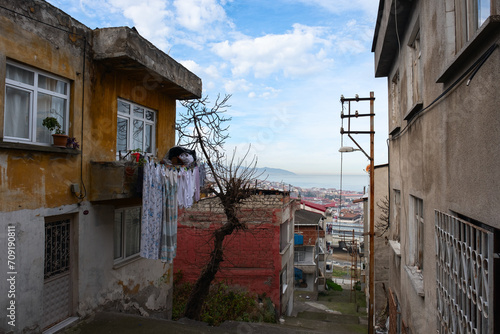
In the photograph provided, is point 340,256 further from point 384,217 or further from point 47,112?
point 47,112

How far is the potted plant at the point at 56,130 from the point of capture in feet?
19.3

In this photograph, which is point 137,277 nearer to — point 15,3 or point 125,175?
point 125,175

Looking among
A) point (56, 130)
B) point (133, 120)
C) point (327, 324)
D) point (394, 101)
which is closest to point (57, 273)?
point (56, 130)

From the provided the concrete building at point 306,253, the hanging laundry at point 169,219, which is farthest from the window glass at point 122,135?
the concrete building at point 306,253

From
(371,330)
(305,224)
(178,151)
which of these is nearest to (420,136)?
(178,151)

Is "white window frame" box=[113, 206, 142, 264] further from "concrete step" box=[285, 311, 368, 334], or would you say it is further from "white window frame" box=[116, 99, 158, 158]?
"concrete step" box=[285, 311, 368, 334]

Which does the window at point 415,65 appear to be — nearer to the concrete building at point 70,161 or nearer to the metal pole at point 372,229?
the metal pole at point 372,229

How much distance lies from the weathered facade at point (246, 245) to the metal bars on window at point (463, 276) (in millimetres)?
10327

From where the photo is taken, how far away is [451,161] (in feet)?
13.9

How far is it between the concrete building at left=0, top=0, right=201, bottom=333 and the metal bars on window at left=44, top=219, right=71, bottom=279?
0.06ft

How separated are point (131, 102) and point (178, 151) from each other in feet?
5.24

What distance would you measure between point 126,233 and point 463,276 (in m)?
7.25

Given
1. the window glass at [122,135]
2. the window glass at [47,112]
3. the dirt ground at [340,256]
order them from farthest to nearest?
the dirt ground at [340,256]
the window glass at [122,135]
the window glass at [47,112]

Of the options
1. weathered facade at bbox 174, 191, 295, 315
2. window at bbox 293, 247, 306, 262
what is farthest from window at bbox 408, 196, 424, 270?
window at bbox 293, 247, 306, 262
